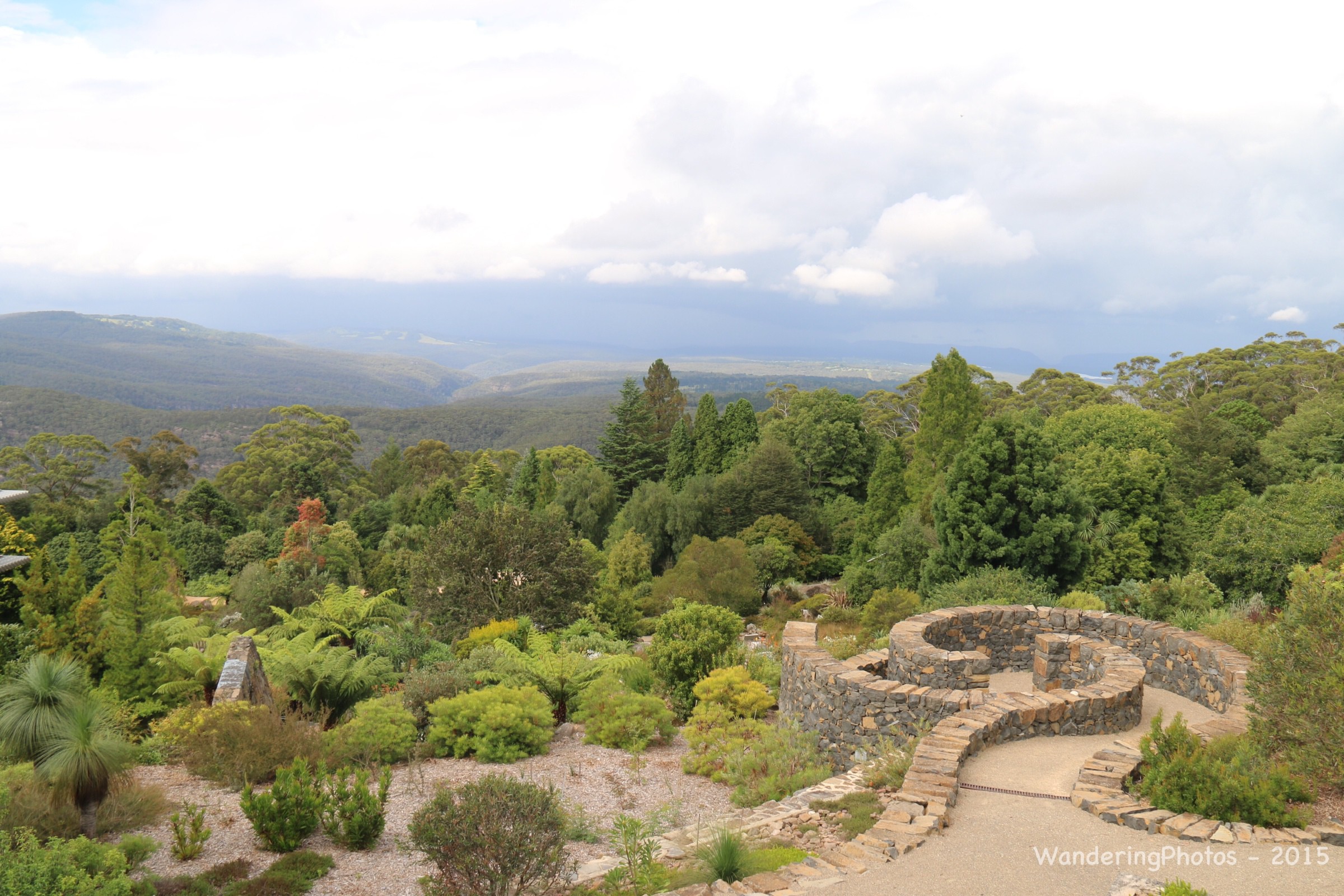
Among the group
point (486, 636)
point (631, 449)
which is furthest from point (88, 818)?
point (631, 449)

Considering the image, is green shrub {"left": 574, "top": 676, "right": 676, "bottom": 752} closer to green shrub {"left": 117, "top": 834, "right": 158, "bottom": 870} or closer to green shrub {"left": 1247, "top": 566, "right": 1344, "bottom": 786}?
green shrub {"left": 117, "top": 834, "right": 158, "bottom": 870}

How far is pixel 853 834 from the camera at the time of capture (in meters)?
6.54

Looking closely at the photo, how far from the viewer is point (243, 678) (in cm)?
1055

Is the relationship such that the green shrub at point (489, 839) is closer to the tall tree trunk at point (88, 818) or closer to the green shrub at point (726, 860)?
the green shrub at point (726, 860)

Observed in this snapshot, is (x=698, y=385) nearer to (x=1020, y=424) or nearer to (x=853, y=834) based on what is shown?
(x=1020, y=424)

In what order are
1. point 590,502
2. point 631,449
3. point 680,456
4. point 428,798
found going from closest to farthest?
point 428,798 → point 590,502 → point 680,456 → point 631,449

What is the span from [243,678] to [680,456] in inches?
1131

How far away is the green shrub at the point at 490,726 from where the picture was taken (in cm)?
974

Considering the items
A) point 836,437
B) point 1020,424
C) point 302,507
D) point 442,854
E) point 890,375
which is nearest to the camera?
point 442,854

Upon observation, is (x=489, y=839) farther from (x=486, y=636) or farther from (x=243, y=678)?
(x=486, y=636)

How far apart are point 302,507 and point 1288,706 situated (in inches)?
1138

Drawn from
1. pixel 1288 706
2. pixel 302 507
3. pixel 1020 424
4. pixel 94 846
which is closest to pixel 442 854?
pixel 94 846

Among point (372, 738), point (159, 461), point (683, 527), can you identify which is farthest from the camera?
point (159, 461)

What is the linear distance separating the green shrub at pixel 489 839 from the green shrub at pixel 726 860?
1142 mm
